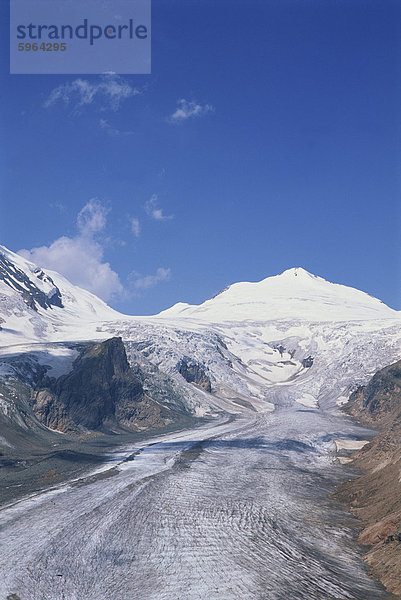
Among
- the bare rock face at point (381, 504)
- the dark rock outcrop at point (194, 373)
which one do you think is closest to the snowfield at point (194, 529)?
the bare rock face at point (381, 504)

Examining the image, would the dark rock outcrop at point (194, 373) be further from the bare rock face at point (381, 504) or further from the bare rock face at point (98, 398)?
the bare rock face at point (381, 504)

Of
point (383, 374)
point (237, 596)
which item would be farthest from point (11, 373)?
point (383, 374)

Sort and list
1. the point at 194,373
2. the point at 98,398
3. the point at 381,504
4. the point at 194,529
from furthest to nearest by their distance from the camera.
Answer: the point at 194,373
the point at 98,398
the point at 381,504
the point at 194,529

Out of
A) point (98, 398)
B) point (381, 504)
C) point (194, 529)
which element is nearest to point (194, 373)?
point (98, 398)

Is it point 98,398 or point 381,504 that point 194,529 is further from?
point 98,398

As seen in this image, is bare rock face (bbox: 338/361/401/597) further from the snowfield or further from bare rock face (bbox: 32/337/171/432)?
bare rock face (bbox: 32/337/171/432)

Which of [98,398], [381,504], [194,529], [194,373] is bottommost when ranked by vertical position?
[194,529]
